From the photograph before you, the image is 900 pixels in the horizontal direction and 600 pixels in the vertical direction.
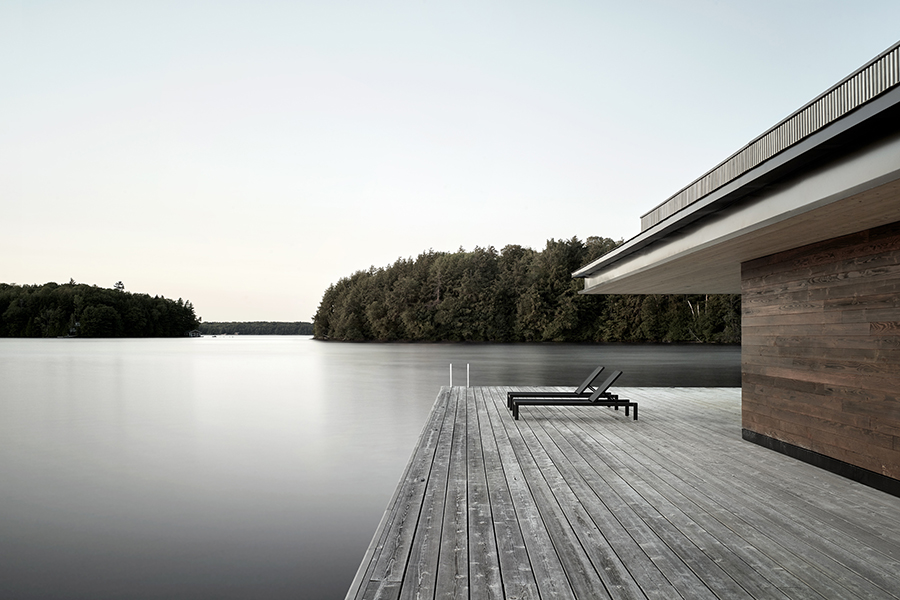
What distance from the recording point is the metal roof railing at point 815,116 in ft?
10.8

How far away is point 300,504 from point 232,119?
1273 inches

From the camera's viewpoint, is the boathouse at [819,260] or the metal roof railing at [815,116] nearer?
the boathouse at [819,260]

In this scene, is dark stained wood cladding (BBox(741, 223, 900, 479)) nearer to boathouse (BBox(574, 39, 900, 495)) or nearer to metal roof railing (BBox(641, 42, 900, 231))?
boathouse (BBox(574, 39, 900, 495))

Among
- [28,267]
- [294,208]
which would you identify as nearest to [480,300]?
[294,208]

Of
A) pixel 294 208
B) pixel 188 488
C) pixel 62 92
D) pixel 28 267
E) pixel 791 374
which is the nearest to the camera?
pixel 791 374

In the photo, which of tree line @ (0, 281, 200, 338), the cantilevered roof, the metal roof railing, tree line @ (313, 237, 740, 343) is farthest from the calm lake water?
tree line @ (0, 281, 200, 338)

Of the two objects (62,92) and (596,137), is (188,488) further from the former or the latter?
(62,92)

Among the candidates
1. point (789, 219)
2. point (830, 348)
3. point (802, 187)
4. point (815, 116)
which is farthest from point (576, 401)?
point (802, 187)

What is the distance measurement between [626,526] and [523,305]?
51.6 metres

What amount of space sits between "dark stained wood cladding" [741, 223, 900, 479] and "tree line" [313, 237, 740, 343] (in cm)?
4169

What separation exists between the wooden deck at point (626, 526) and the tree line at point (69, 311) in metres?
97.3

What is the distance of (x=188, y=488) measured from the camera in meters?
7.31

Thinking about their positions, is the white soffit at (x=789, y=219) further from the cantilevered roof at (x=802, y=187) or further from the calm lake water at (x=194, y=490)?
the calm lake water at (x=194, y=490)

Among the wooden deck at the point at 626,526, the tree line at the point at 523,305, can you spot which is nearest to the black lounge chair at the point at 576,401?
the wooden deck at the point at 626,526
